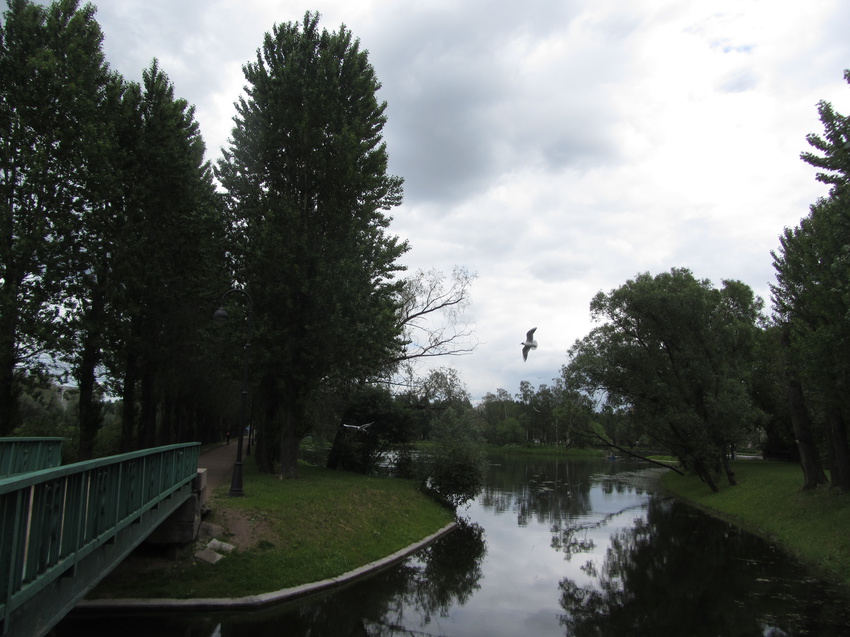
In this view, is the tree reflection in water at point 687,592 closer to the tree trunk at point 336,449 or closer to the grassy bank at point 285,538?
the grassy bank at point 285,538

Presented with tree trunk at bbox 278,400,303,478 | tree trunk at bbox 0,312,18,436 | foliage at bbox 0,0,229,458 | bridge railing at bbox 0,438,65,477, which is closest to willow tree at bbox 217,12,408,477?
tree trunk at bbox 278,400,303,478

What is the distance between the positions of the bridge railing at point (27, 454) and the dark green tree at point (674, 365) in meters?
27.8

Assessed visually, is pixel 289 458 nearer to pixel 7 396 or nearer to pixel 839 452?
pixel 7 396

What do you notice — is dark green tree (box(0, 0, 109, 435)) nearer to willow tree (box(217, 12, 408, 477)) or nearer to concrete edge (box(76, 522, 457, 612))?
willow tree (box(217, 12, 408, 477))

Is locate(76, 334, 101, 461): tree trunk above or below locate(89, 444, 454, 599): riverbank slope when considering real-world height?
above

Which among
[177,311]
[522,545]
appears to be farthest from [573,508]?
[177,311]

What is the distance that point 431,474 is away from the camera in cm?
2730

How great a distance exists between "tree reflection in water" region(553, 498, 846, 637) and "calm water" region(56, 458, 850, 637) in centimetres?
3

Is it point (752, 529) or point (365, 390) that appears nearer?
point (752, 529)

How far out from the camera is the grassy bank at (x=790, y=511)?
55.7 feet

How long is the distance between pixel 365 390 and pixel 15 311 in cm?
1721

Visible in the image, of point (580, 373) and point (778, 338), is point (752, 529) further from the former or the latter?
point (580, 373)

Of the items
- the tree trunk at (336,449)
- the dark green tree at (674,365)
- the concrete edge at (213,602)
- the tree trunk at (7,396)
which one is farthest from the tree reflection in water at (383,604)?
the dark green tree at (674,365)

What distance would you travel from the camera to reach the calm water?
1084cm
